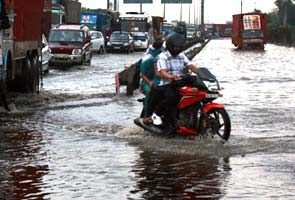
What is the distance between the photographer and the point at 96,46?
150 feet

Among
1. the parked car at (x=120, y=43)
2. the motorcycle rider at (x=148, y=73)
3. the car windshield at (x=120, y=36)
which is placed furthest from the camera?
the car windshield at (x=120, y=36)

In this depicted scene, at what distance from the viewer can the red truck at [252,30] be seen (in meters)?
62.1

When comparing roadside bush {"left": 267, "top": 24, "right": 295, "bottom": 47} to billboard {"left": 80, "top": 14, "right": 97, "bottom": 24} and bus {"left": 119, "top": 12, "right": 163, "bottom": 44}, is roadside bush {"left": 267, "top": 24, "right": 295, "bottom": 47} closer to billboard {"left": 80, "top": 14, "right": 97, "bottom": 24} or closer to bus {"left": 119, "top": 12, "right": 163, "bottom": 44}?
bus {"left": 119, "top": 12, "right": 163, "bottom": 44}

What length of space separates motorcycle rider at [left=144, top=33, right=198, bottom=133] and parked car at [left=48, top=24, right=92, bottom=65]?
20895mm

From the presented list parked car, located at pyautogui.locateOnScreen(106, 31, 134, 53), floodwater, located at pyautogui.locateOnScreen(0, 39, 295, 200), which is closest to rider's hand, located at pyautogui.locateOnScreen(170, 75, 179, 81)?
floodwater, located at pyautogui.locateOnScreen(0, 39, 295, 200)

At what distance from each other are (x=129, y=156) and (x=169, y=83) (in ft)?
5.76

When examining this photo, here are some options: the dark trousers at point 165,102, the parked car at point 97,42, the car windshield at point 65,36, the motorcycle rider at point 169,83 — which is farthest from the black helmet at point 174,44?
the parked car at point 97,42

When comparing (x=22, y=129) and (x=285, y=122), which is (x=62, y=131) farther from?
(x=285, y=122)

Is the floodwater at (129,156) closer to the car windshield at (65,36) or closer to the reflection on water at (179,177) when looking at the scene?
the reflection on water at (179,177)

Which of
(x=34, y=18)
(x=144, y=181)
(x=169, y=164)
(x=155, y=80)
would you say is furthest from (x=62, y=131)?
(x=34, y=18)

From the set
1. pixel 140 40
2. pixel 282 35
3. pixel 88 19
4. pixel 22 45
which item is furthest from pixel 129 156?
pixel 282 35

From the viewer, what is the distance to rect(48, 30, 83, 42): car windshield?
105 feet

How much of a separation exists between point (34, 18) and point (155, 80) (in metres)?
7.45

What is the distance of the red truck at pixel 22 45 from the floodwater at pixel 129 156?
1066mm
